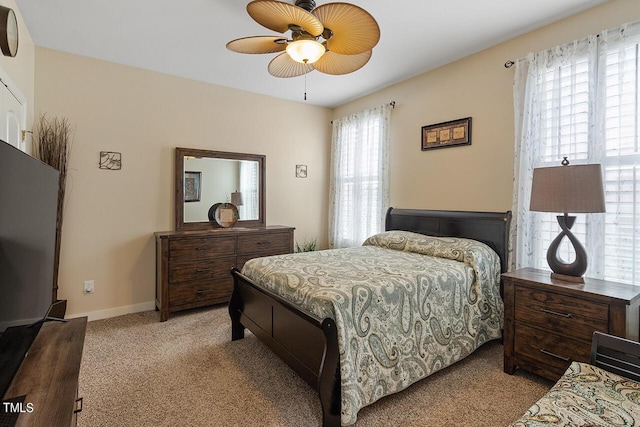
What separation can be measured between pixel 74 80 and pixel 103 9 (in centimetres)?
110

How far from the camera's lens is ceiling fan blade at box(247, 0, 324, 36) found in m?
1.66

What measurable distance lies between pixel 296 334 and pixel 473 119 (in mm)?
2616

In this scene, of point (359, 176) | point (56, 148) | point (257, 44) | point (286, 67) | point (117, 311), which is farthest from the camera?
point (359, 176)

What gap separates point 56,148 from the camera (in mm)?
2939

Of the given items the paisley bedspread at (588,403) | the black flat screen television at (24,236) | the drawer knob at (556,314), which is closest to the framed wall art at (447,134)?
the drawer knob at (556,314)

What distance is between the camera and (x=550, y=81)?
2512 millimetres

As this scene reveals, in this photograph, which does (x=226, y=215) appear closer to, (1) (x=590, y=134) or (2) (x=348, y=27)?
(2) (x=348, y=27)

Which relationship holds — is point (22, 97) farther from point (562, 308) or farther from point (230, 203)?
point (562, 308)

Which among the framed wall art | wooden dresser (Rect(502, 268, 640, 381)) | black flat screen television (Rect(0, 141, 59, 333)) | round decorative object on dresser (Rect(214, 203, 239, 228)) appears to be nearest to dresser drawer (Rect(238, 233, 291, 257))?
round decorative object on dresser (Rect(214, 203, 239, 228))

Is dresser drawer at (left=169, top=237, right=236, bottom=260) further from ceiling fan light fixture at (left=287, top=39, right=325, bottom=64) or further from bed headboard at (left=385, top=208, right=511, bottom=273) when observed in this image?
ceiling fan light fixture at (left=287, top=39, right=325, bottom=64)

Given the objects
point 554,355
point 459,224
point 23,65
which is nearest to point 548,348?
point 554,355

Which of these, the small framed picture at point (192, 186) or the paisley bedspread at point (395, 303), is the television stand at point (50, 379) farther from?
the small framed picture at point (192, 186)

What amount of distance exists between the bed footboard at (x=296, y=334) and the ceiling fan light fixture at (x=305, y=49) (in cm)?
157

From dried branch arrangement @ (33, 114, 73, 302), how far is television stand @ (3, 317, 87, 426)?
1.96 metres
